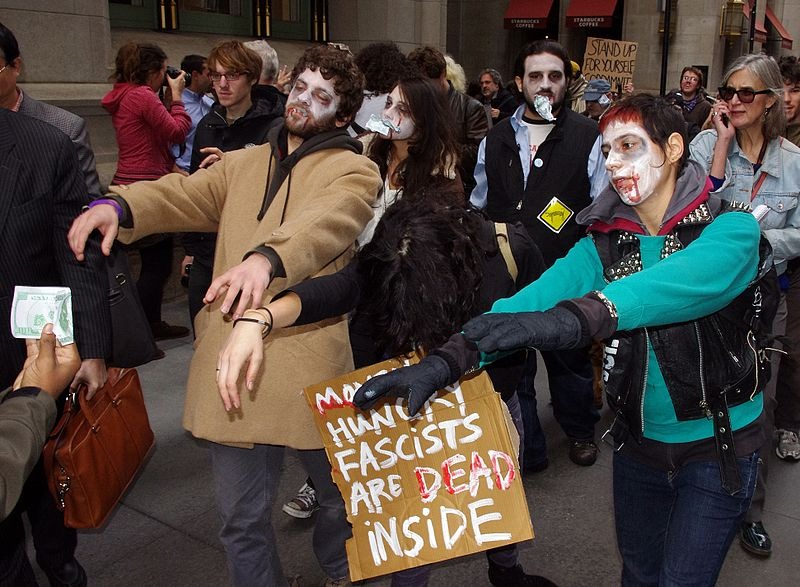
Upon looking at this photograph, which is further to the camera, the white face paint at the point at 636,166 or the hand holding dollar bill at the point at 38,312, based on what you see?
the white face paint at the point at 636,166

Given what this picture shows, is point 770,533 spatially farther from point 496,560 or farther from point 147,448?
point 147,448

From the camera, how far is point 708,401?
2268mm

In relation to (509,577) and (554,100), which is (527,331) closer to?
(509,577)

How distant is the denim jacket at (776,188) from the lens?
12.0ft

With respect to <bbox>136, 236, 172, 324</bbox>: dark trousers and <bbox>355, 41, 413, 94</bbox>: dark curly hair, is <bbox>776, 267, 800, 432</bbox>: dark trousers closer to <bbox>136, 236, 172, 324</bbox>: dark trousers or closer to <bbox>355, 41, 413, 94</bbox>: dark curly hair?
<bbox>355, 41, 413, 94</bbox>: dark curly hair

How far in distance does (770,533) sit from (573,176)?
199 cm

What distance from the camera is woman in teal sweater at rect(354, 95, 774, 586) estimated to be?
211 centimetres

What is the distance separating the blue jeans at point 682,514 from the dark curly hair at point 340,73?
1.51 metres

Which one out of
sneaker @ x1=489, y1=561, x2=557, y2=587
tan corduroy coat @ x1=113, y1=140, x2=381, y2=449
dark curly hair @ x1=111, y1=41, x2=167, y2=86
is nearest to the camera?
tan corduroy coat @ x1=113, y1=140, x2=381, y2=449

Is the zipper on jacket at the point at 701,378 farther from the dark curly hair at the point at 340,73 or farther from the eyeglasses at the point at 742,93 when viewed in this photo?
the eyeglasses at the point at 742,93

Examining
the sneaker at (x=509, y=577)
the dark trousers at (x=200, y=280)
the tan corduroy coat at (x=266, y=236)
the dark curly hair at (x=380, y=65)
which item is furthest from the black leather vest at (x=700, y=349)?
the dark curly hair at (x=380, y=65)

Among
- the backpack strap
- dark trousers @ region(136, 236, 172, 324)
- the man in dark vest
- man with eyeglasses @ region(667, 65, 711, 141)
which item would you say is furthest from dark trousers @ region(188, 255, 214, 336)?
man with eyeglasses @ region(667, 65, 711, 141)

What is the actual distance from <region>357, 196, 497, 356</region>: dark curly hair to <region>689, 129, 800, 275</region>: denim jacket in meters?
1.78

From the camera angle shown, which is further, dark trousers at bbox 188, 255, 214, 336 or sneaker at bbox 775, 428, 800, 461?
sneaker at bbox 775, 428, 800, 461
